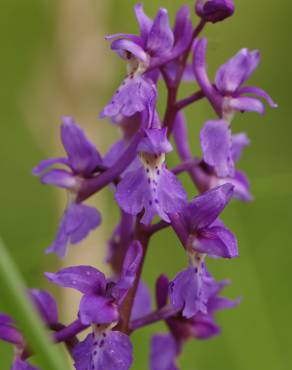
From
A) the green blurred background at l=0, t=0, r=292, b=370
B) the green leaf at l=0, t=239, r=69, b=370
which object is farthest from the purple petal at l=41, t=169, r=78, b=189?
the green blurred background at l=0, t=0, r=292, b=370

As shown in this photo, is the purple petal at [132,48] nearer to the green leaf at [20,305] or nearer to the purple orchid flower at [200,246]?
the purple orchid flower at [200,246]

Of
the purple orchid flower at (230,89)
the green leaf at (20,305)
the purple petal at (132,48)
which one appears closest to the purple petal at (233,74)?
the purple orchid flower at (230,89)

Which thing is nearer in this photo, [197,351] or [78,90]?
[197,351]

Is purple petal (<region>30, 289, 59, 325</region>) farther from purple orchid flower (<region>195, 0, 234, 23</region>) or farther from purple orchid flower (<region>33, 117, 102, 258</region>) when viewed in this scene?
purple orchid flower (<region>195, 0, 234, 23</region>)

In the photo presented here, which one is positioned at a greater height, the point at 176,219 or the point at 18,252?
the point at 176,219

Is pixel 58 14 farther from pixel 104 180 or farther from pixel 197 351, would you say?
pixel 104 180

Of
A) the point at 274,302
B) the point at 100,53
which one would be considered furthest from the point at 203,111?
the point at 274,302
